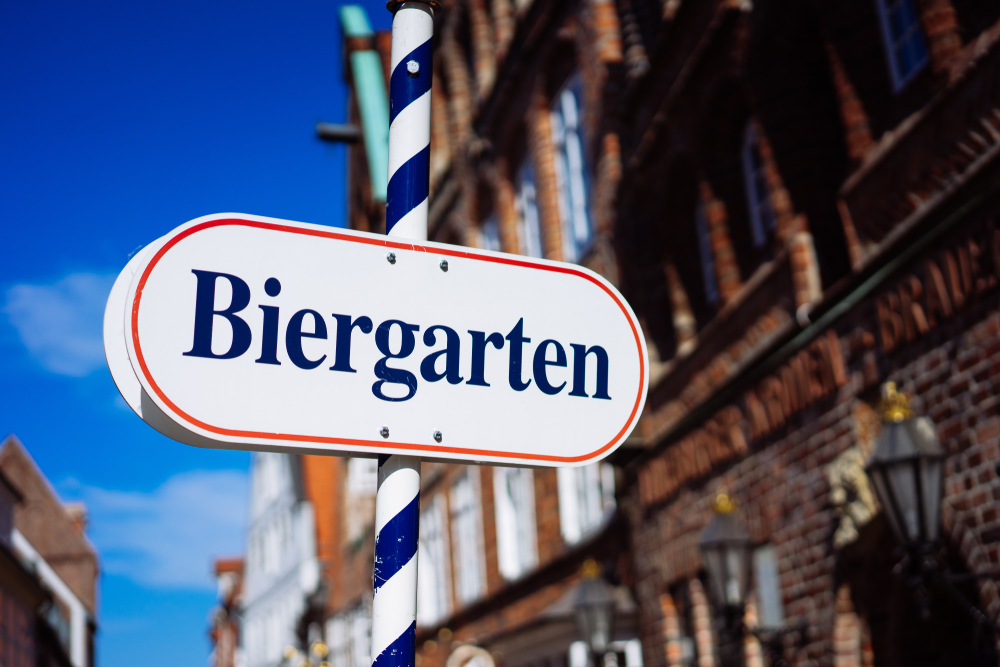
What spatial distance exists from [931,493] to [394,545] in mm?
3957

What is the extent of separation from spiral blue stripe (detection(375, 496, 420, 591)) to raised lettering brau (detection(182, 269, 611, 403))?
24 cm

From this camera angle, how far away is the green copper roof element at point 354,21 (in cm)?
2330

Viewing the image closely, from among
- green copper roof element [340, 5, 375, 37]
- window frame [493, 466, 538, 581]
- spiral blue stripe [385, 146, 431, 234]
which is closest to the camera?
spiral blue stripe [385, 146, 431, 234]

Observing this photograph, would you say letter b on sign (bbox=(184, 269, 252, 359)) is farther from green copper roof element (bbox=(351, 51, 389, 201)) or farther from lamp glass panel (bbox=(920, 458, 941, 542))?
green copper roof element (bbox=(351, 51, 389, 201))

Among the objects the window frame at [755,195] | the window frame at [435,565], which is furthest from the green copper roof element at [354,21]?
the window frame at [755,195]

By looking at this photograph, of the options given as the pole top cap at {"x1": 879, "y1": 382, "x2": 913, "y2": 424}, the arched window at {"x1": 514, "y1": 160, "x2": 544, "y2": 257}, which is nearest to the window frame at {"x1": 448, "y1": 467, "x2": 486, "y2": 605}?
the arched window at {"x1": 514, "y1": 160, "x2": 544, "y2": 257}

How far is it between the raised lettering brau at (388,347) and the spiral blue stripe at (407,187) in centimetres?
28

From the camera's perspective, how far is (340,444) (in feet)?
6.48

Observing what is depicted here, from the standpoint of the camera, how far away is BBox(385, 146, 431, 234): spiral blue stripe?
88.5 inches

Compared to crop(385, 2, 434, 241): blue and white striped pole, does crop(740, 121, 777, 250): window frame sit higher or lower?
higher

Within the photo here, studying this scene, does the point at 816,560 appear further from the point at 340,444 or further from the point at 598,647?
the point at 340,444

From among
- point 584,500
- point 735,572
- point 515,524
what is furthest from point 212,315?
point 515,524

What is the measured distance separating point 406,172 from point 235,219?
0.43 m

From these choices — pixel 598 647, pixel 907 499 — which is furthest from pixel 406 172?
pixel 598 647
